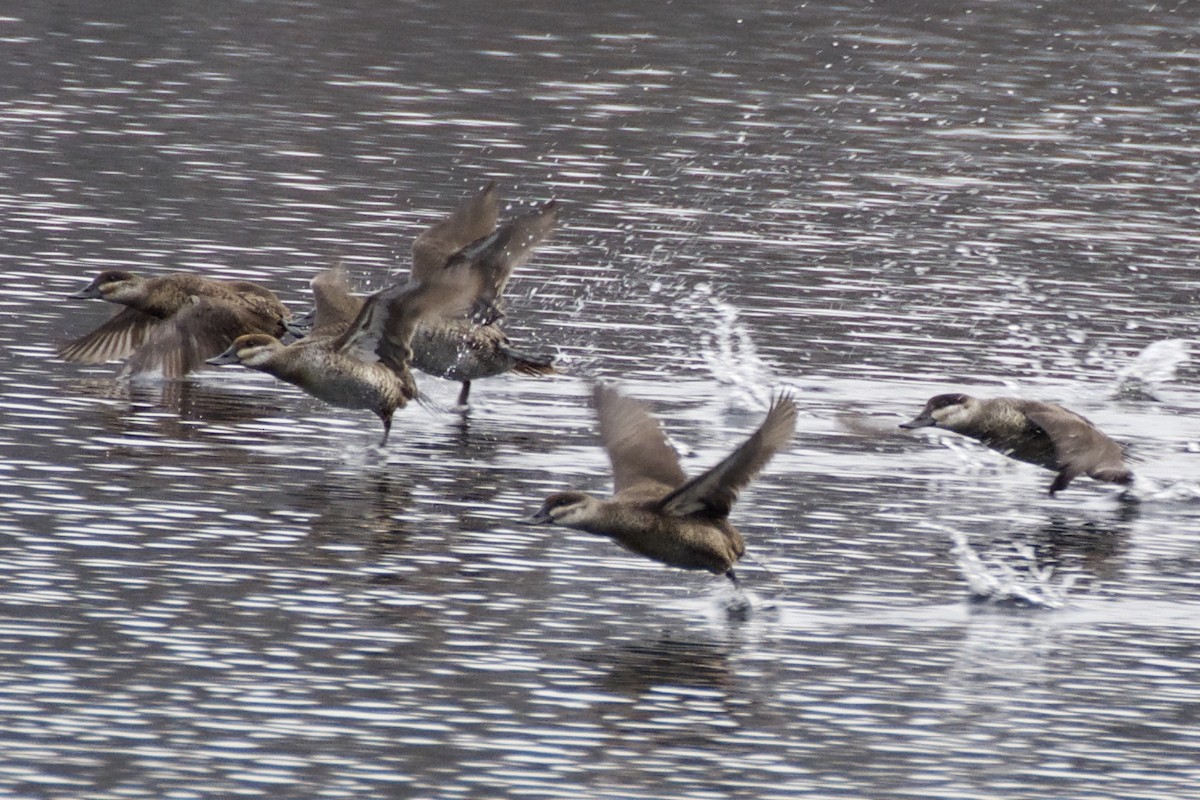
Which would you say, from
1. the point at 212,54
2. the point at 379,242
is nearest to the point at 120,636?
the point at 379,242

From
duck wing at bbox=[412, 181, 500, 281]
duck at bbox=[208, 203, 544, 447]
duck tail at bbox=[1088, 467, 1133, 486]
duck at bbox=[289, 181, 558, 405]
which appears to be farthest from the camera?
duck at bbox=[289, 181, 558, 405]

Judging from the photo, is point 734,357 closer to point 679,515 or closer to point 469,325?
point 469,325

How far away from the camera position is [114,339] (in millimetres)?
15461

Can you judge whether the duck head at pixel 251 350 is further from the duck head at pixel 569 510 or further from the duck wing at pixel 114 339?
the duck head at pixel 569 510

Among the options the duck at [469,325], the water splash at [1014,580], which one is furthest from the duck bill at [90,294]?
the water splash at [1014,580]

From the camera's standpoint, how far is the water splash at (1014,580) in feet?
36.1

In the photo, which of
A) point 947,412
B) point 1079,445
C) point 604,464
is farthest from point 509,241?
point 1079,445

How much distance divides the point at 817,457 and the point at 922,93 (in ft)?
57.6

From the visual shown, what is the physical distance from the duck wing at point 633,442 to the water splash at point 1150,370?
18.8ft

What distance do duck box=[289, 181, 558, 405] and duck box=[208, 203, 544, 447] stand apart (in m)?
0.33

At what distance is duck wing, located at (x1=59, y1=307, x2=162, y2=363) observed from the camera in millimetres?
15328

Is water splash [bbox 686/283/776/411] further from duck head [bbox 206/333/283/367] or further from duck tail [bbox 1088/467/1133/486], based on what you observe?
duck head [bbox 206/333/283/367]

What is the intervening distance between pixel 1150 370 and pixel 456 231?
5.22 meters

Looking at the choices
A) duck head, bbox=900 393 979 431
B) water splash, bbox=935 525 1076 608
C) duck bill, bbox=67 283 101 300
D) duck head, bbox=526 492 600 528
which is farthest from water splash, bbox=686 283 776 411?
duck head, bbox=526 492 600 528
